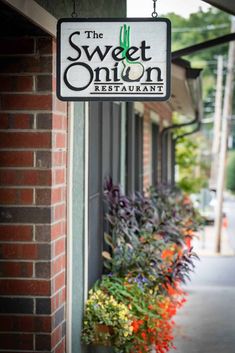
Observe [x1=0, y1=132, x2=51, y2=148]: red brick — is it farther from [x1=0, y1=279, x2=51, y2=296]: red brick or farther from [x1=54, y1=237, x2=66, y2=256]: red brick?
[x1=0, y1=279, x2=51, y2=296]: red brick

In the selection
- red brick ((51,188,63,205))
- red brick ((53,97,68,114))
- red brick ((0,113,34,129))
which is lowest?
red brick ((51,188,63,205))

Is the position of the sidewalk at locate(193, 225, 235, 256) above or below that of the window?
below

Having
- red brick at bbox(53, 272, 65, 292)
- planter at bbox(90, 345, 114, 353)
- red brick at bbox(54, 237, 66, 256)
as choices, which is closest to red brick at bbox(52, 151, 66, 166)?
red brick at bbox(54, 237, 66, 256)

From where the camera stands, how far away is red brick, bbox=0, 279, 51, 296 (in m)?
5.56

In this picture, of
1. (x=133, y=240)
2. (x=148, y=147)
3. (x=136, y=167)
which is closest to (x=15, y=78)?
(x=133, y=240)

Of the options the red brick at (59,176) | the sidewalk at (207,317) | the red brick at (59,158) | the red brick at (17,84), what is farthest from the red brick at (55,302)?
the sidewalk at (207,317)

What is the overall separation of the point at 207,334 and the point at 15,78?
4.48 metres

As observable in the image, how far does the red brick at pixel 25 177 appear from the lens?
18.3 feet

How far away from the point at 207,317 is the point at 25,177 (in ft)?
16.9

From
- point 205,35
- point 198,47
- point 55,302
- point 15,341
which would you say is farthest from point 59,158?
point 205,35

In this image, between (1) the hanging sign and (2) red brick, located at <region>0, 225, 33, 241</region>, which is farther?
(2) red brick, located at <region>0, 225, 33, 241</region>

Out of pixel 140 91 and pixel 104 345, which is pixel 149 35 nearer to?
pixel 140 91

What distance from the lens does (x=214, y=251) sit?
70.8 ft

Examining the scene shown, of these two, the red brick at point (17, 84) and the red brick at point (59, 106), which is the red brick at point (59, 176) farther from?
the red brick at point (17, 84)
